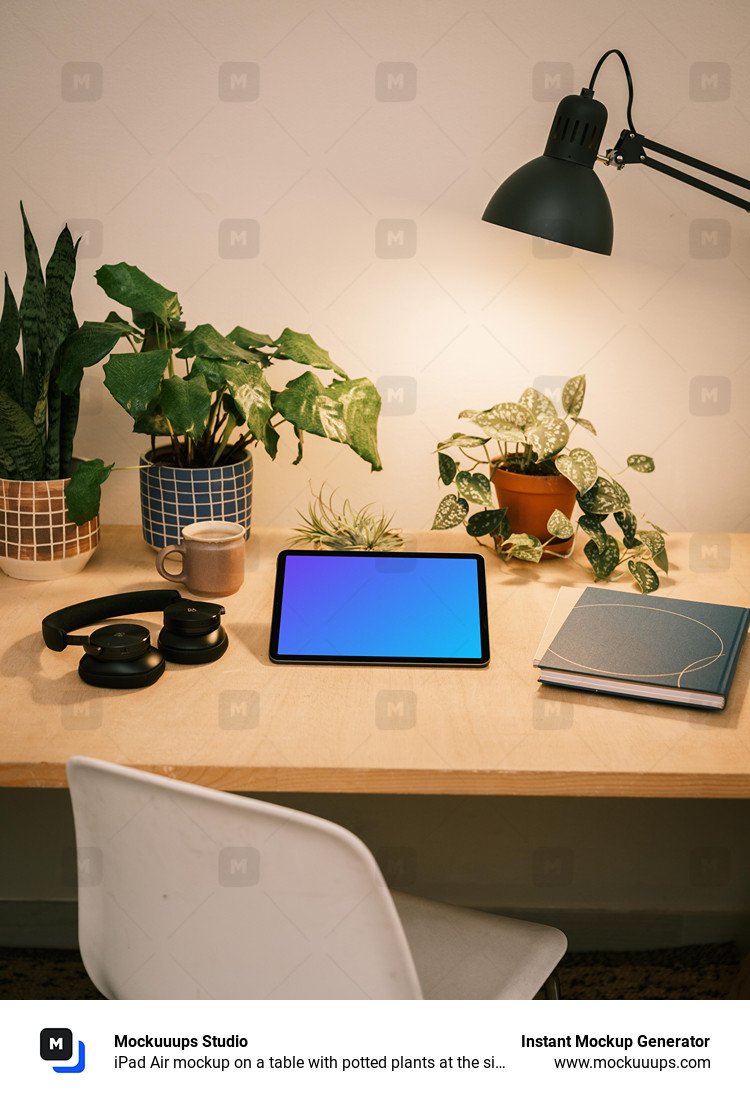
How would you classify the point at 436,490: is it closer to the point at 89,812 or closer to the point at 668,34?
the point at 668,34

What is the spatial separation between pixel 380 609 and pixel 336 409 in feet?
1.03

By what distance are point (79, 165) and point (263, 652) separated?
94 centimetres

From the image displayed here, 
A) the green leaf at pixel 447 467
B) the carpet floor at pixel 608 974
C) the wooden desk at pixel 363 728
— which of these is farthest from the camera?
the carpet floor at pixel 608 974

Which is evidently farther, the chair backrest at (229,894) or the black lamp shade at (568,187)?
the black lamp shade at (568,187)

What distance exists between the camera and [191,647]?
1.08 metres

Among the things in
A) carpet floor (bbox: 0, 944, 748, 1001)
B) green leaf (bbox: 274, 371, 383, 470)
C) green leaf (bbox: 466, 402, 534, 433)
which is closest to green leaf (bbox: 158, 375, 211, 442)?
green leaf (bbox: 274, 371, 383, 470)

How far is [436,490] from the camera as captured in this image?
1632 mm

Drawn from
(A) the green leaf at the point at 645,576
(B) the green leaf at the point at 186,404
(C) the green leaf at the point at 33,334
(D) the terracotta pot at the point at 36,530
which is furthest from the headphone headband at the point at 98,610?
(A) the green leaf at the point at 645,576

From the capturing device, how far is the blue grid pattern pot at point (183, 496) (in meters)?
1.35

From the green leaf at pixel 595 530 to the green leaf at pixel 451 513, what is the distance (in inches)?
7.5

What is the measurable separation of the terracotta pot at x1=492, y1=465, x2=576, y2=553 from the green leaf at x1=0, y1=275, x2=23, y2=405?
0.77 meters

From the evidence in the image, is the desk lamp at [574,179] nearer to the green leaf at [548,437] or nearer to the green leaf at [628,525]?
the green leaf at [548,437]

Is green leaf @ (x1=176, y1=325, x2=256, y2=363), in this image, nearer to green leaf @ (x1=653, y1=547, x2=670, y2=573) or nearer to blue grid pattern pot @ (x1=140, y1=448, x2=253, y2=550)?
blue grid pattern pot @ (x1=140, y1=448, x2=253, y2=550)

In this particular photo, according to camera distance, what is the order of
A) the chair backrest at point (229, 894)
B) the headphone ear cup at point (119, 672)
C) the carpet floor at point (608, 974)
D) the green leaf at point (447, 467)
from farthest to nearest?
1. the carpet floor at point (608, 974)
2. the green leaf at point (447, 467)
3. the headphone ear cup at point (119, 672)
4. the chair backrest at point (229, 894)
